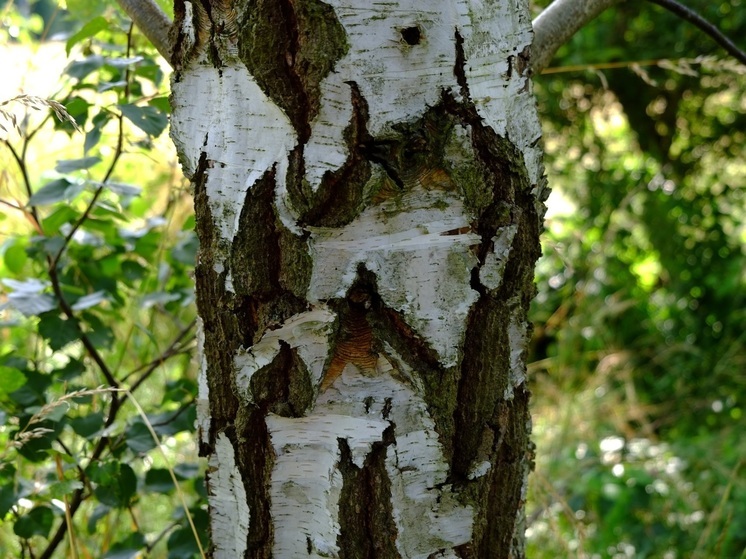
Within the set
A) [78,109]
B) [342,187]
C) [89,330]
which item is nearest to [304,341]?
[342,187]

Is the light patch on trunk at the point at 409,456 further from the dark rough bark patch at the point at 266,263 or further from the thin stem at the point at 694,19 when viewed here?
the thin stem at the point at 694,19

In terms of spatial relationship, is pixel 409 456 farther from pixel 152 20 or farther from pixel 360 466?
pixel 152 20

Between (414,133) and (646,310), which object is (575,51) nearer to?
(646,310)

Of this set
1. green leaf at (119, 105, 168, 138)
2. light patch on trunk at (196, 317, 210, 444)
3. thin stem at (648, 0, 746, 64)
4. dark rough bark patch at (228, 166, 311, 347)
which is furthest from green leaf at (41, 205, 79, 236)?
thin stem at (648, 0, 746, 64)

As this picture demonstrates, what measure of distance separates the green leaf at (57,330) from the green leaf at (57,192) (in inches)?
7.1

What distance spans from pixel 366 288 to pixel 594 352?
2.54 m

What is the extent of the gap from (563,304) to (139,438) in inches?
81.5

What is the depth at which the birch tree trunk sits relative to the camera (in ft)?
2.28

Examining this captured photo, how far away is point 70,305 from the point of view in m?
1.20

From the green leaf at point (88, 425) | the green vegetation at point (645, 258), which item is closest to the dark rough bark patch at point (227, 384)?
the green leaf at point (88, 425)

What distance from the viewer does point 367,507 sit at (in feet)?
2.55

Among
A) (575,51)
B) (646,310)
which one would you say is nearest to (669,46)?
(575,51)

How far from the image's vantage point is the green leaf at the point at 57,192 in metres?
1.10

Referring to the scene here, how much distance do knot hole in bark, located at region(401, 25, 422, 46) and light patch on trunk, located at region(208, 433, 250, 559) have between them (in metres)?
0.46
